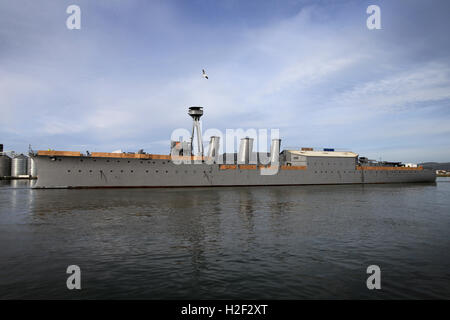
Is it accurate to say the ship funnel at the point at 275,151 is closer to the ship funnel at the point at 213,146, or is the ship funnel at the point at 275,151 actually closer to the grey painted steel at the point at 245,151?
the grey painted steel at the point at 245,151

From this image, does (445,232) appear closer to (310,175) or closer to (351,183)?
(310,175)

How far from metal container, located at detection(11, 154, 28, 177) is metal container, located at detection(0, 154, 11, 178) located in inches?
58.9

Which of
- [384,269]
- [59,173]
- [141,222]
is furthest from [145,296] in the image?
[59,173]

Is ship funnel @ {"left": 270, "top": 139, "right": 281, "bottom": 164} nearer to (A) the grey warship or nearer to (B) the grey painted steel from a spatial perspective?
(A) the grey warship

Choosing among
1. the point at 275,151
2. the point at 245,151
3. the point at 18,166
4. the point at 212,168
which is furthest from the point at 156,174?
the point at 18,166

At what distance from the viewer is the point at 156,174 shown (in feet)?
136

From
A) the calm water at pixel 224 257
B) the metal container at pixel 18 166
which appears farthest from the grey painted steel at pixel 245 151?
the metal container at pixel 18 166

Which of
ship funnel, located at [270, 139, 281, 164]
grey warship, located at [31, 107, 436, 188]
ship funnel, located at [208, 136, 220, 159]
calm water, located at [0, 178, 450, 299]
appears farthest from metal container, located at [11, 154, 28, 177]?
calm water, located at [0, 178, 450, 299]

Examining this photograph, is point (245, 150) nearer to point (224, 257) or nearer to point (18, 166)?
point (224, 257)

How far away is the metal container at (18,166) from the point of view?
115438mm

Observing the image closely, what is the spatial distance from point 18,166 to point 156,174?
106941 millimetres

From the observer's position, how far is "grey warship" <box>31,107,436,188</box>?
1473 inches

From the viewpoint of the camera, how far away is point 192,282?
6.38 m

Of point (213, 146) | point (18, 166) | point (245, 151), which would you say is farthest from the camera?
point (18, 166)
